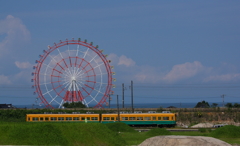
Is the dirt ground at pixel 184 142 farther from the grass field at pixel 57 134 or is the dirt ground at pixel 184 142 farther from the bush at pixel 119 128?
the bush at pixel 119 128

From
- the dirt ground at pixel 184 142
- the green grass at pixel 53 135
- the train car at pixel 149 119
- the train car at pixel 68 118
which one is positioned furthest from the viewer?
the train car at pixel 68 118

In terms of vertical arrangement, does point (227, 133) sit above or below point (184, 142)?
below

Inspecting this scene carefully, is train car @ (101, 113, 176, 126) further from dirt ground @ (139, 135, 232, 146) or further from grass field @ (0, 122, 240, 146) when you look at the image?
dirt ground @ (139, 135, 232, 146)

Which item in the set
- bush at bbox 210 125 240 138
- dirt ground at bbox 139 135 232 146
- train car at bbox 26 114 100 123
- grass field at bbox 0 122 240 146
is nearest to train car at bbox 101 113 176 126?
train car at bbox 26 114 100 123

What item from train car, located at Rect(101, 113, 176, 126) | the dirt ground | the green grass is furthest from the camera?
train car, located at Rect(101, 113, 176, 126)

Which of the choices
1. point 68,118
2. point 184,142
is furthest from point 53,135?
point 68,118

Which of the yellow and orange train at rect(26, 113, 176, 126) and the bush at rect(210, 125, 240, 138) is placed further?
the yellow and orange train at rect(26, 113, 176, 126)

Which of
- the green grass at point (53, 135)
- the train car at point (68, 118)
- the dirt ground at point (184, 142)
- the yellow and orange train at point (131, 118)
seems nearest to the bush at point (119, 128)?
the yellow and orange train at point (131, 118)

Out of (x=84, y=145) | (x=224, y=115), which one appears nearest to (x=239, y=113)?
(x=224, y=115)

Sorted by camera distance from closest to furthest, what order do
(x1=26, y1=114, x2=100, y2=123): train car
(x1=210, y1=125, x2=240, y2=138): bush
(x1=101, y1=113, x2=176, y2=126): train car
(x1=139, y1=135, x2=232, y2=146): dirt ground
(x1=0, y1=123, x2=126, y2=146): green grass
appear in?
(x1=139, y1=135, x2=232, y2=146): dirt ground → (x1=0, y1=123, x2=126, y2=146): green grass → (x1=210, y1=125, x2=240, y2=138): bush → (x1=101, y1=113, x2=176, y2=126): train car → (x1=26, y1=114, x2=100, y2=123): train car

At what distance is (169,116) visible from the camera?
56.6 m

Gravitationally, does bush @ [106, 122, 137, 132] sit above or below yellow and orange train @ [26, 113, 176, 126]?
below

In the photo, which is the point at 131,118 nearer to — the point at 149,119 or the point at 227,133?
the point at 149,119

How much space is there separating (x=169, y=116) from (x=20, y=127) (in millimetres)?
32090
